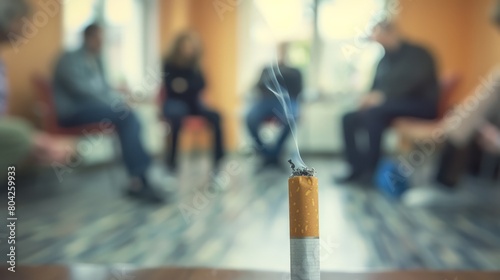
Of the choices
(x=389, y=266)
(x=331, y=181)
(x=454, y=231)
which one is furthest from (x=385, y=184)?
(x=389, y=266)

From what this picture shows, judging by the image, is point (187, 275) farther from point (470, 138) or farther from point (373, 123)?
point (373, 123)

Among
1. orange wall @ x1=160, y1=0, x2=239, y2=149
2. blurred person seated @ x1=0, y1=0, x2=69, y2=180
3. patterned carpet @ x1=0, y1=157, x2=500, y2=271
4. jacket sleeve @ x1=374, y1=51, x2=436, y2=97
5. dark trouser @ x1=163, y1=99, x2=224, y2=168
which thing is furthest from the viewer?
orange wall @ x1=160, y1=0, x2=239, y2=149

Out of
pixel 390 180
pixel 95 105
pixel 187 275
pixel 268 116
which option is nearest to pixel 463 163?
pixel 390 180

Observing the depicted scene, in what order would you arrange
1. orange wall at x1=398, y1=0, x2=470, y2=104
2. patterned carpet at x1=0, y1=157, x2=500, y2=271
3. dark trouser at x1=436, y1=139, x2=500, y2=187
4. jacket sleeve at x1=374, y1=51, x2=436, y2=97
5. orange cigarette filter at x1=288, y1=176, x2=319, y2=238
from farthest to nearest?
orange wall at x1=398, y1=0, x2=470, y2=104 < jacket sleeve at x1=374, y1=51, x2=436, y2=97 < dark trouser at x1=436, y1=139, x2=500, y2=187 < patterned carpet at x1=0, y1=157, x2=500, y2=271 < orange cigarette filter at x1=288, y1=176, x2=319, y2=238

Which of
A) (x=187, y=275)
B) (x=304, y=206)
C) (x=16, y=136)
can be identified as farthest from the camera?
(x=16, y=136)

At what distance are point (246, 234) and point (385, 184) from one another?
1.15 meters

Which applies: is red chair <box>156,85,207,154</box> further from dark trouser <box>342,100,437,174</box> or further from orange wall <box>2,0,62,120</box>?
dark trouser <box>342,100,437,174</box>

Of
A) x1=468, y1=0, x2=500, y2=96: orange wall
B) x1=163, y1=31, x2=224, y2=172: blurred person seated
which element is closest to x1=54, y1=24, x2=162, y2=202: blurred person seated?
x1=163, y1=31, x2=224, y2=172: blurred person seated

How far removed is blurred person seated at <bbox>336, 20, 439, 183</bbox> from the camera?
2.75 meters

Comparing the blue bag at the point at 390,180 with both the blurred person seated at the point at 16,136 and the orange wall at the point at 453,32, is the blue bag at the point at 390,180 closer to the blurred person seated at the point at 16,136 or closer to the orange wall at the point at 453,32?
the orange wall at the point at 453,32

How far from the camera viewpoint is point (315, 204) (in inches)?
16.4

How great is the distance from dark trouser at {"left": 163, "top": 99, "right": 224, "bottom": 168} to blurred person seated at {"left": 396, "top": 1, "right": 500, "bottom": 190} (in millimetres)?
1107

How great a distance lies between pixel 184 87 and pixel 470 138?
4.60ft

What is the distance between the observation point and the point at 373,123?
288cm
